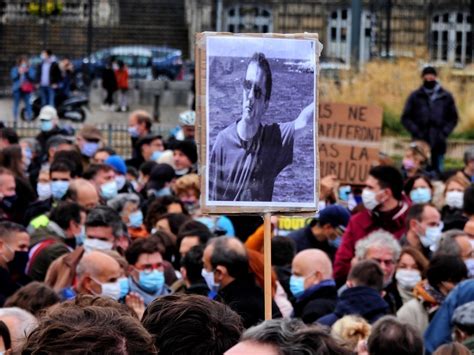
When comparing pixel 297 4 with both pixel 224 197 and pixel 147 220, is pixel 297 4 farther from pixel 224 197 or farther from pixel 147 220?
pixel 224 197

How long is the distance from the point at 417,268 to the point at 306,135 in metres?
3.05

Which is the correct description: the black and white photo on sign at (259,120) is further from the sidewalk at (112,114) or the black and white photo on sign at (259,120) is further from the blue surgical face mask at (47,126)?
the sidewalk at (112,114)

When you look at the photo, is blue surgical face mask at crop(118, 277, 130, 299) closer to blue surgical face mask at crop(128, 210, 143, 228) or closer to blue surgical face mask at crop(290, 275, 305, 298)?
blue surgical face mask at crop(290, 275, 305, 298)

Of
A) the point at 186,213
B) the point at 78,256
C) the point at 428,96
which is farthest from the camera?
the point at 428,96

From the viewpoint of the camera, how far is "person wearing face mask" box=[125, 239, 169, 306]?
8.28 meters

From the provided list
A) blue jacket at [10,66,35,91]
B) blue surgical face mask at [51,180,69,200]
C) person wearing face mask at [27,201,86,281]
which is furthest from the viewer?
blue jacket at [10,66,35,91]

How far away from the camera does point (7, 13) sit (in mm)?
38938

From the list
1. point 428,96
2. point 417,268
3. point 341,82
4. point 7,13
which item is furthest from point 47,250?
point 7,13

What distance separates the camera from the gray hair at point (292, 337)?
388cm

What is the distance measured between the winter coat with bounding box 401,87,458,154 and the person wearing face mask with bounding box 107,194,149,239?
8434 millimetres

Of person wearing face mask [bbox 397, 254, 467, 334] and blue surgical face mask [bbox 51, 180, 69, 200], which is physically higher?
blue surgical face mask [bbox 51, 180, 69, 200]

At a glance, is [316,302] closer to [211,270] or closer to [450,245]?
[211,270]

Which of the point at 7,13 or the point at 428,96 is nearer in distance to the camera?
the point at 428,96

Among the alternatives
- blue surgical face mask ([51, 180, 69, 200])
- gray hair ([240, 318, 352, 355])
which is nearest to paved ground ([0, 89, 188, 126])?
blue surgical face mask ([51, 180, 69, 200])
